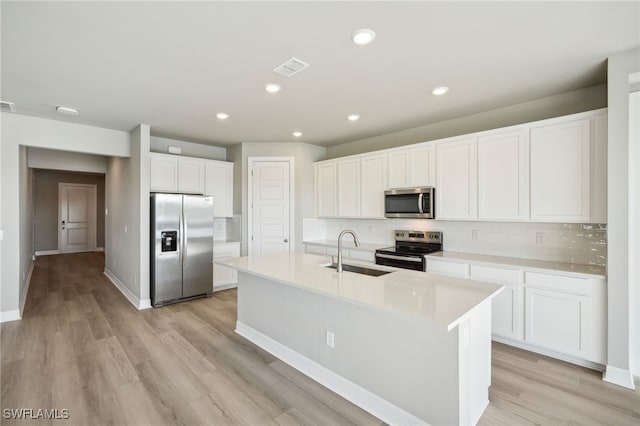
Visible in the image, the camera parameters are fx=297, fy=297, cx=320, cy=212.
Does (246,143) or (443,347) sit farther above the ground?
(246,143)

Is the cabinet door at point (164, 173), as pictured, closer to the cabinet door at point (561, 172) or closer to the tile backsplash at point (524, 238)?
the tile backsplash at point (524, 238)

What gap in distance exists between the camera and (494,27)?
1970mm

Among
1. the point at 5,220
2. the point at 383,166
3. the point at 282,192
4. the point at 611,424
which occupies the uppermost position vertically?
the point at 383,166

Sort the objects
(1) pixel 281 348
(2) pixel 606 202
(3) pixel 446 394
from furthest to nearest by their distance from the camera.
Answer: (1) pixel 281 348
(2) pixel 606 202
(3) pixel 446 394

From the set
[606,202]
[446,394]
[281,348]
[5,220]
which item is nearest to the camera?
[446,394]

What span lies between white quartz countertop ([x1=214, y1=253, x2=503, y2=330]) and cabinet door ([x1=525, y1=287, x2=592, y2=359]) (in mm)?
1123

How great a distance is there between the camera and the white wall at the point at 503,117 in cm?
301

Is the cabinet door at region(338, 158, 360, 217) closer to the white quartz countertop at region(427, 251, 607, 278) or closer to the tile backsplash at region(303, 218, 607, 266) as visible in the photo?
the tile backsplash at region(303, 218, 607, 266)

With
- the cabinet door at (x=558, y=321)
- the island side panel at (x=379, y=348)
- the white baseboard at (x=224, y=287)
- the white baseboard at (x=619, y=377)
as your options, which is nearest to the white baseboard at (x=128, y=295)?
the white baseboard at (x=224, y=287)

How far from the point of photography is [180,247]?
4.53m

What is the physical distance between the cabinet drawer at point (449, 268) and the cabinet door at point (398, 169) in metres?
1.14

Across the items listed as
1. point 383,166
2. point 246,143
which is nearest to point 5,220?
point 246,143

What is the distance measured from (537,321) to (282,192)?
155 inches

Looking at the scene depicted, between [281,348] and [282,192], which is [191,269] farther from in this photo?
[281,348]
